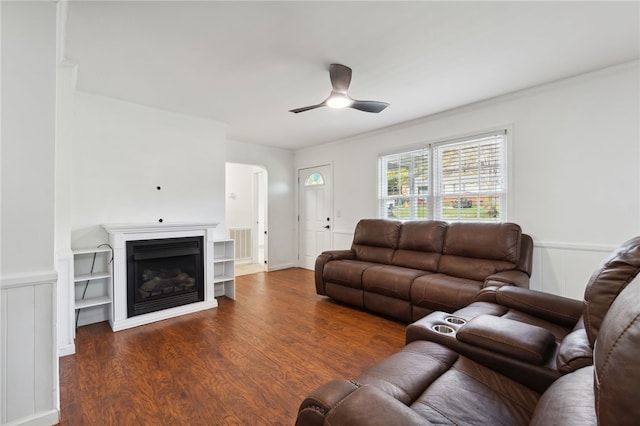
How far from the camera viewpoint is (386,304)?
3.26 meters

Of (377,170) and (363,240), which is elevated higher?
(377,170)

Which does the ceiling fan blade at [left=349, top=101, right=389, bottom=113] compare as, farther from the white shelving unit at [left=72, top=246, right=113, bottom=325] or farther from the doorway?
the doorway

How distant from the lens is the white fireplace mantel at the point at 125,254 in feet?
9.98

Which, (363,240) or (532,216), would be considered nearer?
(532,216)

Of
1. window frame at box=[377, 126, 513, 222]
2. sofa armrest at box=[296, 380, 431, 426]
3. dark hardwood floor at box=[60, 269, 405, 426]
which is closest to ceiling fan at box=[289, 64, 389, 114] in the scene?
window frame at box=[377, 126, 513, 222]

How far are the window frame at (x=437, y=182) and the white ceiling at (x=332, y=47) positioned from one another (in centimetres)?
49

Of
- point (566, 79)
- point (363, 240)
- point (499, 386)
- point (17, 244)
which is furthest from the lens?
point (363, 240)

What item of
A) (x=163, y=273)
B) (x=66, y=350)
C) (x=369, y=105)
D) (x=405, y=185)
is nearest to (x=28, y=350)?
(x=66, y=350)

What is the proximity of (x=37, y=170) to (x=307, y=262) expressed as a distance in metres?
4.81

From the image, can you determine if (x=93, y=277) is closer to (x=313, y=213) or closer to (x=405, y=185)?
(x=313, y=213)

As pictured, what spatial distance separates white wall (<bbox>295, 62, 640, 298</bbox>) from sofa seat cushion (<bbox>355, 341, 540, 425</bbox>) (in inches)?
95.0

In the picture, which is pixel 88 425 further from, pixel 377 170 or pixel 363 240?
pixel 377 170

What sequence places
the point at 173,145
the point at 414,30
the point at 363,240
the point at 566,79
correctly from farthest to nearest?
the point at 363,240 < the point at 173,145 < the point at 566,79 < the point at 414,30

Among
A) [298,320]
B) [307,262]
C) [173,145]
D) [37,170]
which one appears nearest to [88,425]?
[37,170]
